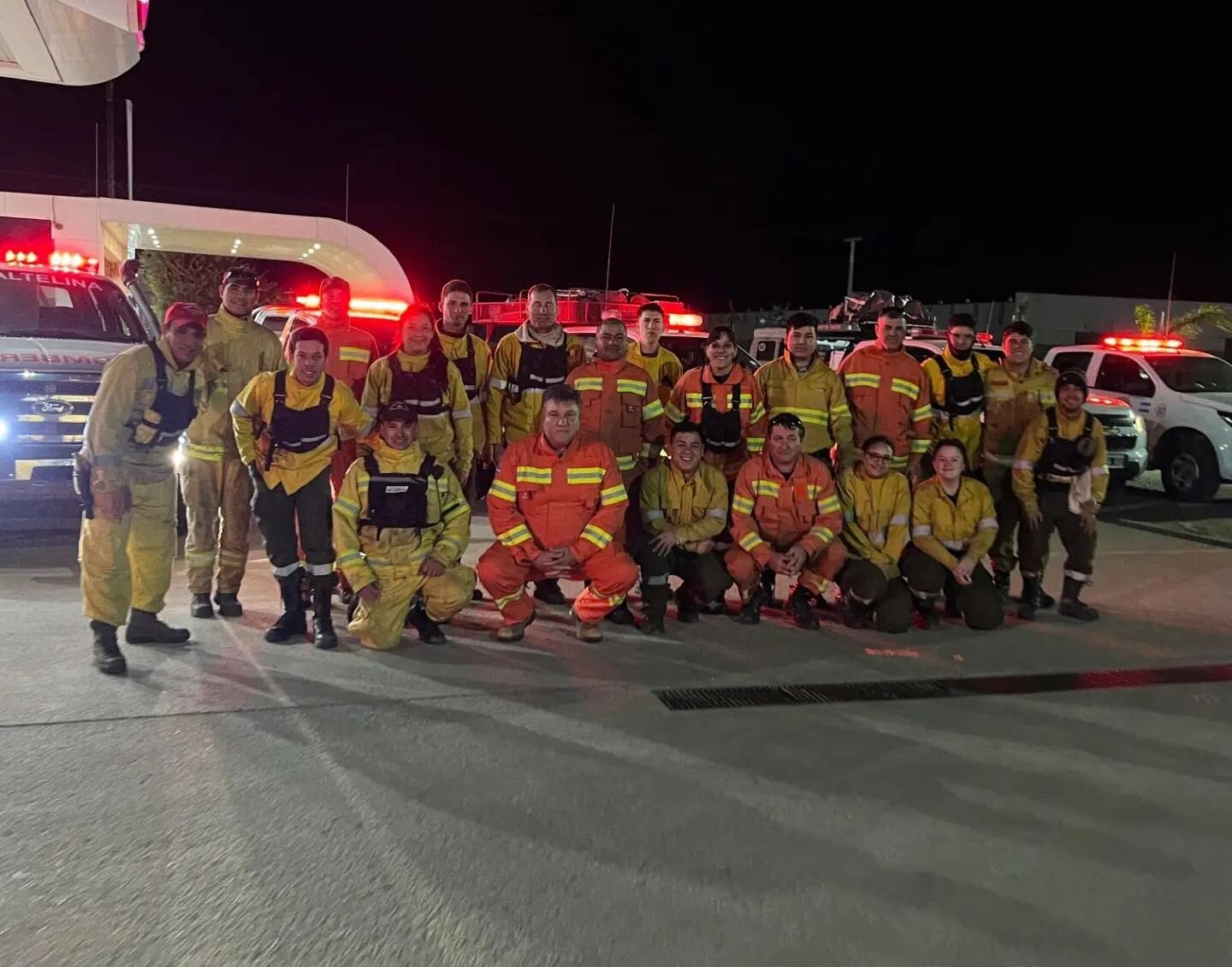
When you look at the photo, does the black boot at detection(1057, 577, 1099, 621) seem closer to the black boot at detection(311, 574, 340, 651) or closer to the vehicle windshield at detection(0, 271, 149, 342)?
the black boot at detection(311, 574, 340, 651)

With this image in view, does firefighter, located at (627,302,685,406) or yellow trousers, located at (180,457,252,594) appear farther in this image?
firefighter, located at (627,302,685,406)

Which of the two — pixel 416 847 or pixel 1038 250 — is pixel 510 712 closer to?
pixel 416 847

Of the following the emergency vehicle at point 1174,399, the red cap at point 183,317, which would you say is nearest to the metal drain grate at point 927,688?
the red cap at point 183,317

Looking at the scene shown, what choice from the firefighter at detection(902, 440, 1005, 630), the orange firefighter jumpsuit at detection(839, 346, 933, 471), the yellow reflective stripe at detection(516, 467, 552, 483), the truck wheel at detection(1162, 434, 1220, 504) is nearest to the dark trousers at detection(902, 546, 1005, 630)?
the firefighter at detection(902, 440, 1005, 630)

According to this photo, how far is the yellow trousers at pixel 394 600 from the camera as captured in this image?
5.02 m

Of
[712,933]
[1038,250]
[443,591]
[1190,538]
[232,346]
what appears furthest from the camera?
[1038,250]

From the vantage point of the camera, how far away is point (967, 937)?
2.68 m

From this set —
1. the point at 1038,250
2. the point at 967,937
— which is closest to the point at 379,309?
the point at 967,937

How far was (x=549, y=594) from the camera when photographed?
20.4 feet

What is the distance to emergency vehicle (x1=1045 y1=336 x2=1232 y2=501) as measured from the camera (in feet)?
36.8

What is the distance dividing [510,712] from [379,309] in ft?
23.6

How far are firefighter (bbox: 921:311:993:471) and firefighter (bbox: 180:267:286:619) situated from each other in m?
4.45

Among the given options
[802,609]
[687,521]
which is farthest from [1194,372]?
[687,521]

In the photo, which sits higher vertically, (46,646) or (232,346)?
(232,346)
